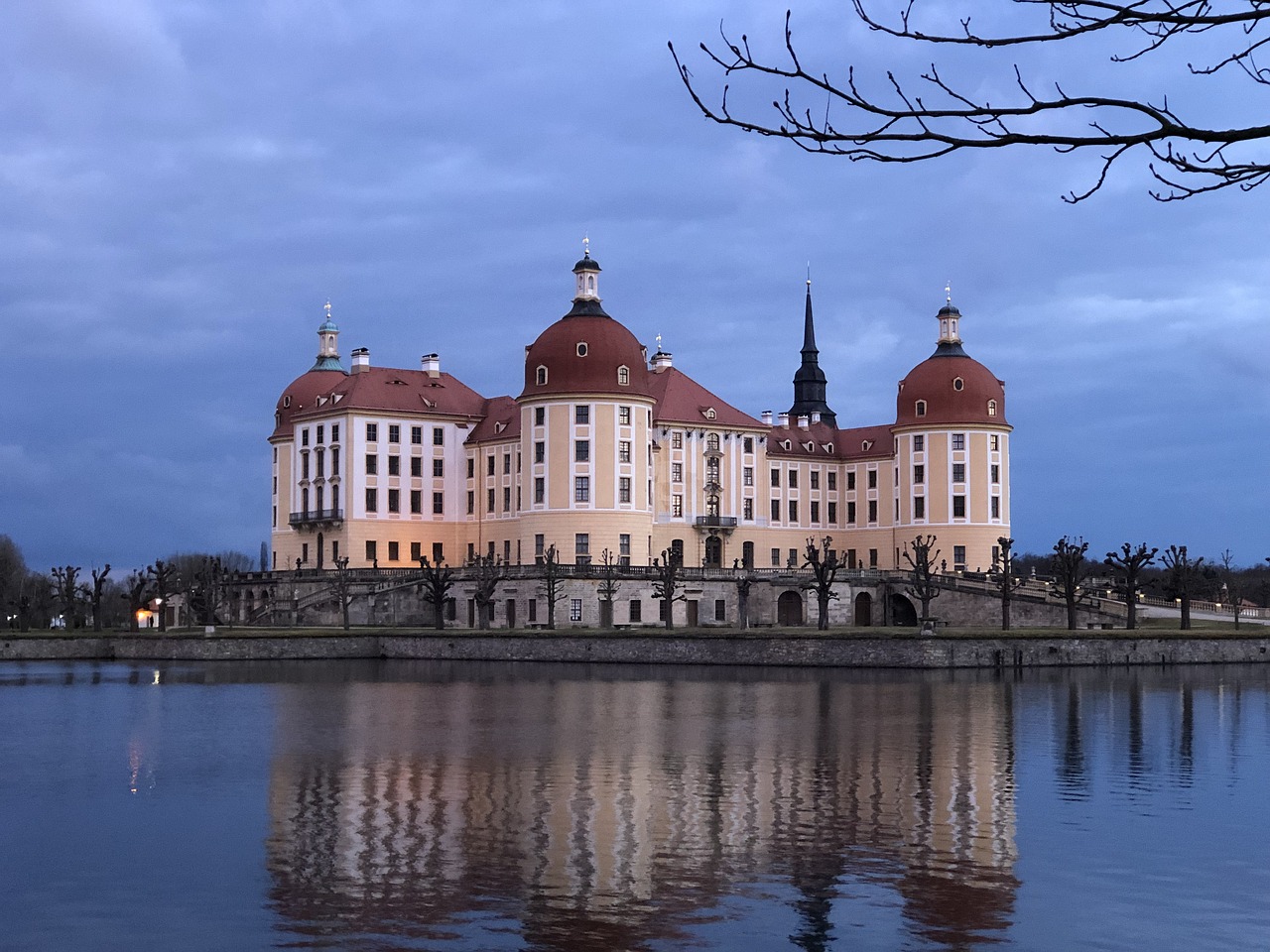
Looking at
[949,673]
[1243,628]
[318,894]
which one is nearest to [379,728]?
[318,894]

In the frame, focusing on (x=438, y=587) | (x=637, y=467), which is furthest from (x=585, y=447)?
(x=438, y=587)

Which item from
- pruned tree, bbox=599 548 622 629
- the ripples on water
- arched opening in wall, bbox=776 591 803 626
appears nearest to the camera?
the ripples on water

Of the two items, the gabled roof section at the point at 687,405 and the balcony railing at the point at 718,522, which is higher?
the gabled roof section at the point at 687,405

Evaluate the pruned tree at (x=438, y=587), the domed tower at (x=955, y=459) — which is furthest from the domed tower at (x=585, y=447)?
the domed tower at (x=955, y=459)

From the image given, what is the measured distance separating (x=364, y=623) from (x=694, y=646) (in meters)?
28.2

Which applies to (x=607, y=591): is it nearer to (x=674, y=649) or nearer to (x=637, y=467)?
(x=637, y=467)

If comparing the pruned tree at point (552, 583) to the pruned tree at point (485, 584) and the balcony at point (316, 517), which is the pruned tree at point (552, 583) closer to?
the pruned tree at point (485, 584)

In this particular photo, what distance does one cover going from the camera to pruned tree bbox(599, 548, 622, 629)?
8612 cm

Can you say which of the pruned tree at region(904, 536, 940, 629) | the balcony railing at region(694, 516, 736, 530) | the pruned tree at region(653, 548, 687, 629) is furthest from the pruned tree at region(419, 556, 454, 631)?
the pruned tree at region(904, 536, 940, 629)

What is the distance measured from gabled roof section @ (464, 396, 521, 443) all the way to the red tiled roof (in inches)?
42.3

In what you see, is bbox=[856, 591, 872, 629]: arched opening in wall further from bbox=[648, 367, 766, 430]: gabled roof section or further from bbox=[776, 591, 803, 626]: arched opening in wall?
bbox=[648, 367, 766, 430]: gabled roof section

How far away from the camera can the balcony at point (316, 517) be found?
101438 millimetres

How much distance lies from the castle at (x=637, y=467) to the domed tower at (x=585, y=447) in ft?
0.57

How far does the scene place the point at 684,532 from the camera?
102625 millimetres
